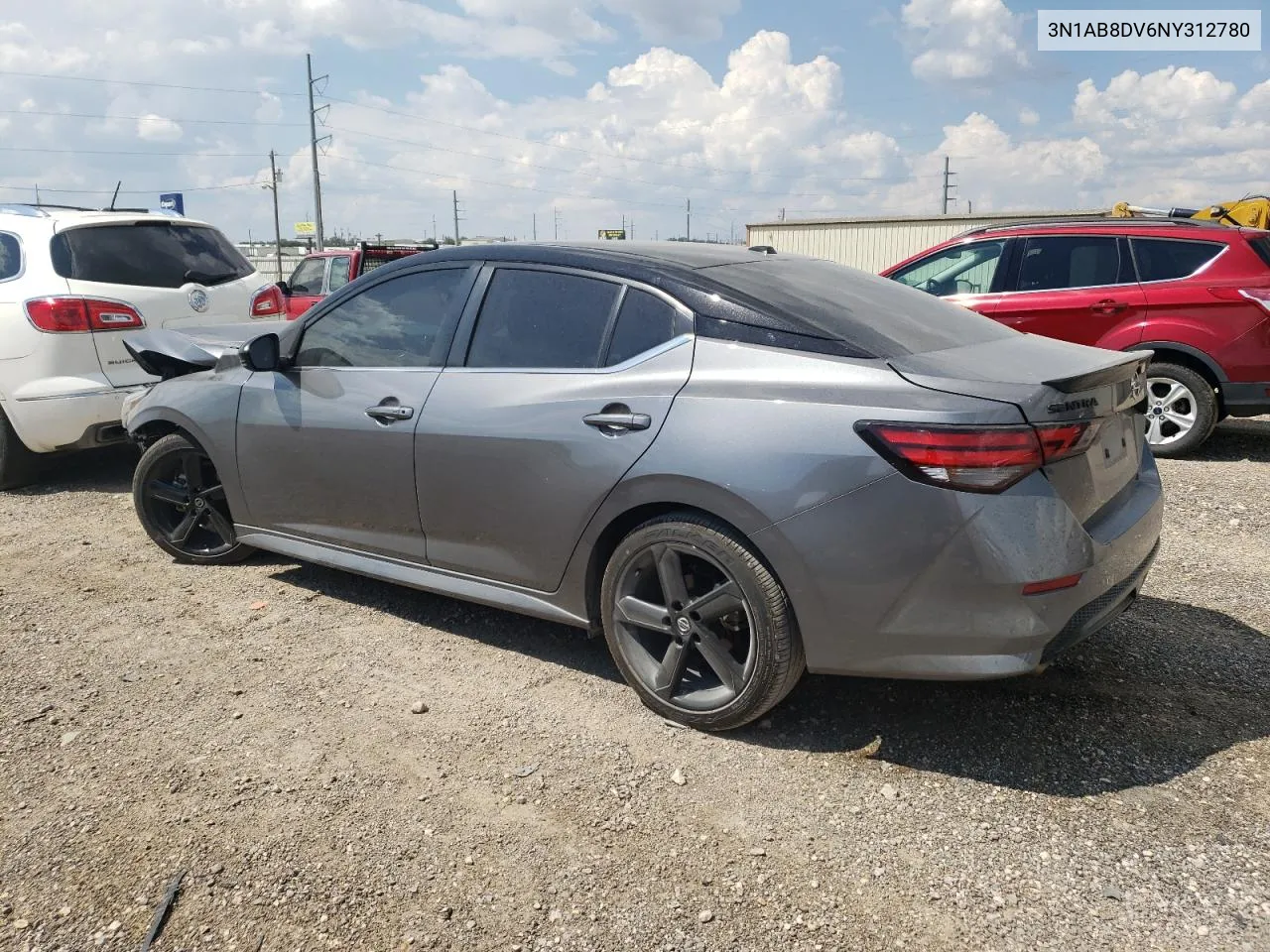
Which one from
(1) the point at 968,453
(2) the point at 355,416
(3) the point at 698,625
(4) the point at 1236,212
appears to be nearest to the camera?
(1) the point at 968,453

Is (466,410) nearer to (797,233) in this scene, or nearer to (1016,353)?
(1016,353)

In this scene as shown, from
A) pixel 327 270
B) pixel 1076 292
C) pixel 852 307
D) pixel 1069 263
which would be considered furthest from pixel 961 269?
pixel 327 270

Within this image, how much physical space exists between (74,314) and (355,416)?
3273 millimetres

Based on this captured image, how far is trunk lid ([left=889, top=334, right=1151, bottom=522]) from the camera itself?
2688 millimetres

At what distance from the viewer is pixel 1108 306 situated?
7531 mm

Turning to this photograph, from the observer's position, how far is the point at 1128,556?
2.96 metres

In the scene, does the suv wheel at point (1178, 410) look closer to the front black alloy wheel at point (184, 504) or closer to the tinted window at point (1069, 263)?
the tinted window at point (1069, 263)

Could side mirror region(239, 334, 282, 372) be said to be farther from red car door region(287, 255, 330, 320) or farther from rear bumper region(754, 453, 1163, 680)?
red car door region(287, 255, 330, 320)

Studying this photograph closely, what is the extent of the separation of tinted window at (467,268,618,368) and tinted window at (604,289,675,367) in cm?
7

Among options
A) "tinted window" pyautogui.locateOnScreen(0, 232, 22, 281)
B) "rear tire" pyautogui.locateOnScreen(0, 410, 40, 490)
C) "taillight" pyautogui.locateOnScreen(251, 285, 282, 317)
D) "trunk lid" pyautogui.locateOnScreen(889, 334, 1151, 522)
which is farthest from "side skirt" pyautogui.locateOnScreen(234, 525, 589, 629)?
"taillight" pyautogui.locateOnScreen(251, 285, 282, 317)

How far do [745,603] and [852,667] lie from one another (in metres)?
0.36

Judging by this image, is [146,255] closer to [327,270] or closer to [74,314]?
[74,314]

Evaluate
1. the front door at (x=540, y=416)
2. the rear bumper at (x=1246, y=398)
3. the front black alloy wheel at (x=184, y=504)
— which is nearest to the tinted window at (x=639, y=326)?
the front door at (x=540, y=416)

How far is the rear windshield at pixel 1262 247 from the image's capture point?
711 cm
